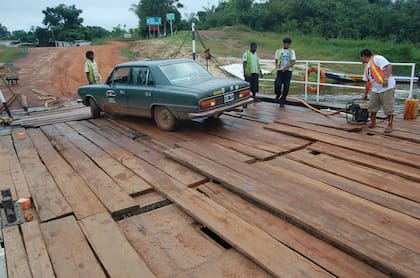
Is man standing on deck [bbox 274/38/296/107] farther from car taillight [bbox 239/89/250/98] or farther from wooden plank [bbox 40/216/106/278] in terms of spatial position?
wooden plank [bbox 40/216/106/278]

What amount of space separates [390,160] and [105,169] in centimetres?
416

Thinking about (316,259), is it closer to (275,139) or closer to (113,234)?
(113,234)

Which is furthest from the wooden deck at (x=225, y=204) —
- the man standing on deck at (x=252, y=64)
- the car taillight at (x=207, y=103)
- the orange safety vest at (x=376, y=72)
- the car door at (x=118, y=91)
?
the man standing on deck at (x=252, y=64)

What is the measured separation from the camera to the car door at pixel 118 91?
774 cm

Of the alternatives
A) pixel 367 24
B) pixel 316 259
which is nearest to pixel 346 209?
pixel 316 259

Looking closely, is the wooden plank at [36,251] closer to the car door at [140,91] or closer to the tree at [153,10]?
the car door at [140,91]

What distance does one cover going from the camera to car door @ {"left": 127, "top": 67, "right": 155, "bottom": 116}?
7133mm

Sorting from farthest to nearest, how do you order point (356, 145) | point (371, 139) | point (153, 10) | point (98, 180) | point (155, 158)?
point (153, 10)
point (371, 139)
point (155, 158)
point (356, 145)
point (98, 180)

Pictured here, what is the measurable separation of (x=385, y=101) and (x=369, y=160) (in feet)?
5.69

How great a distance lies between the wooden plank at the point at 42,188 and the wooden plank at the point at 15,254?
1.10 feet

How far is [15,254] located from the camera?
3.15m

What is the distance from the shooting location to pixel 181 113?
6586 millimetres

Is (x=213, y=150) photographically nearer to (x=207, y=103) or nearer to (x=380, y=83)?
(x=207, y=103)

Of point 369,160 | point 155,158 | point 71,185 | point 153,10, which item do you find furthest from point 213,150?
point 153,10
